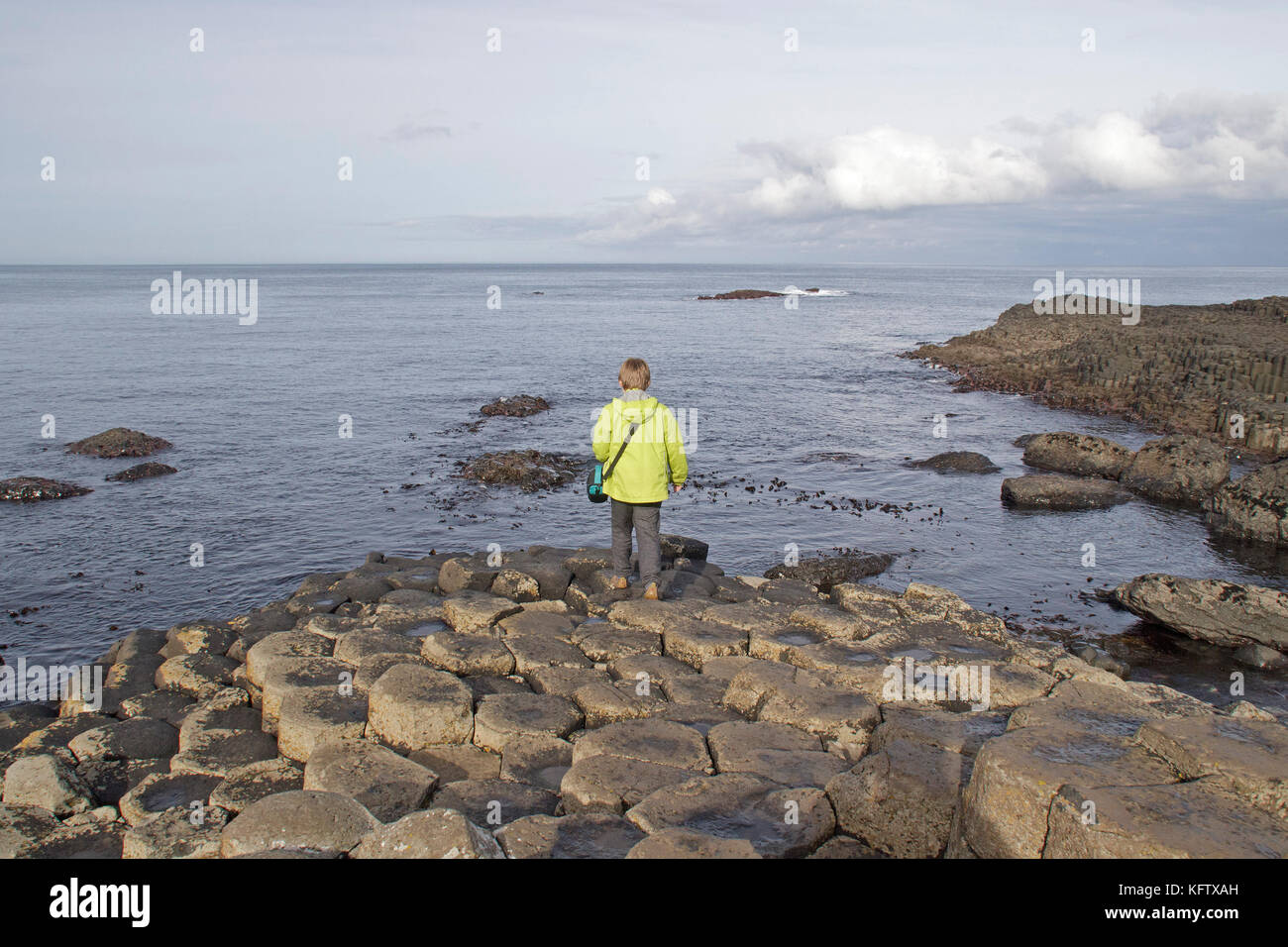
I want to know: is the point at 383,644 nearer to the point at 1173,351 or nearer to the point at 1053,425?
the point at 1053,425

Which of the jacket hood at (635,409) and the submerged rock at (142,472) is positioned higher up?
the jacket hood at (635,409)

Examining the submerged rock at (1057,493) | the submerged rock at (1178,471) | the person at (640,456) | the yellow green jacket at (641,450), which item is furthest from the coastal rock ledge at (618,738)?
the submerged rock at (1178,471)

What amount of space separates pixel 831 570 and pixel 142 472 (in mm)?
18685

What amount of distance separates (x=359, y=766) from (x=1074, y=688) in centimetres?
666

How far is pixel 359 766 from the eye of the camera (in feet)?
23.0

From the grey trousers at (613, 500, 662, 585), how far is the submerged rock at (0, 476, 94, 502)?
1700 centimetres

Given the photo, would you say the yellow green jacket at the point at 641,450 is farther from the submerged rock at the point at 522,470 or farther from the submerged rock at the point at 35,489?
the submerged rock at the point at 35,489

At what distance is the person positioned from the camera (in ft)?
33.0

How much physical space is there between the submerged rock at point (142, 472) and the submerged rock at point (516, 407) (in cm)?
1221

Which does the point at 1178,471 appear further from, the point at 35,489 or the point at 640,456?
the point at 35,489

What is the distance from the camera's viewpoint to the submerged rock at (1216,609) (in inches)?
520

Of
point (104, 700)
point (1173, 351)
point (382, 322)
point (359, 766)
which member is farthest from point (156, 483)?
point (382, 322)

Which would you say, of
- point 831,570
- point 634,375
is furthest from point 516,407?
point 634,375

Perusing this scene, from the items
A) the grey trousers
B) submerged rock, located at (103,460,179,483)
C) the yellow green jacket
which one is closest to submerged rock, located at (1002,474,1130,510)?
the grey trousers
